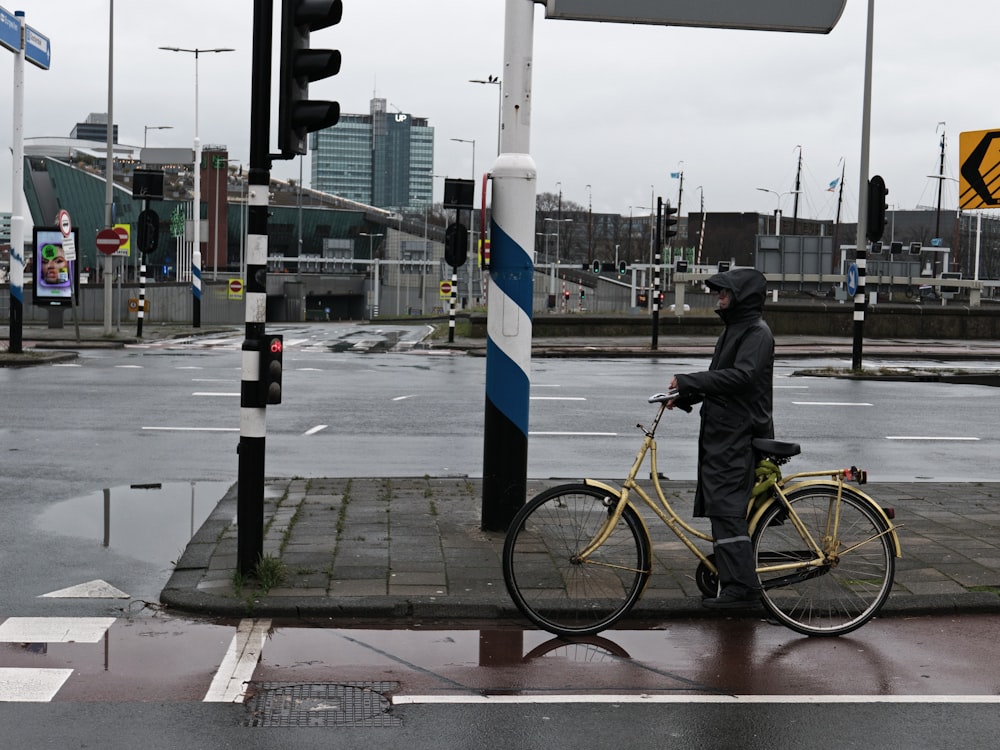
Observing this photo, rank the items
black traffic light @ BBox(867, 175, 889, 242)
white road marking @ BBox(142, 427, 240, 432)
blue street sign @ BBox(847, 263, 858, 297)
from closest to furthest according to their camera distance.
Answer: white road marking @ BBox(142, 427, 240, 432) < black traffic light @ BBox(867, 175, 889, 242) < blue street sign @ BBox(847, 263, 858, 297)

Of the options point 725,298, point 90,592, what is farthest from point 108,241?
point 725,298

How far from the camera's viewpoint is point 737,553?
6.36 metres

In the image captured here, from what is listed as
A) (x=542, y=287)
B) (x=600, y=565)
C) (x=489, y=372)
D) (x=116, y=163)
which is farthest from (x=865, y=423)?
(x=116, y=163)

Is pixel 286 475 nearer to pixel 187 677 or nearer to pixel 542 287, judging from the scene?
pixel 187 677

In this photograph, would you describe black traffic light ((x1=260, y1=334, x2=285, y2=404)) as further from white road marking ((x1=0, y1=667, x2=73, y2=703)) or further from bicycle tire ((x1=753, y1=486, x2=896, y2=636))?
bicycle tire ((x1=753, y1=486, x2=896, y2=636))

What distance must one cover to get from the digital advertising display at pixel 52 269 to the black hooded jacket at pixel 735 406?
89.9 feet

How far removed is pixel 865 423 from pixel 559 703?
11941mm

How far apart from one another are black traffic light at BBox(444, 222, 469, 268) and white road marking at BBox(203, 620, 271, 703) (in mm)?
18418

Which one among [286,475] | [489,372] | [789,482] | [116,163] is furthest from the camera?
[116,163]

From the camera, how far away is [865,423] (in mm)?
16203

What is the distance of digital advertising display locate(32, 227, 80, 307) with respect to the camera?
101 ft

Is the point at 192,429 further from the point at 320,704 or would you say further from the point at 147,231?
the point at 147,231

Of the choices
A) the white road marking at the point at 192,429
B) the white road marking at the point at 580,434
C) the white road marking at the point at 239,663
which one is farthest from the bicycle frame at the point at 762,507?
the white road marking at the point at 192,429

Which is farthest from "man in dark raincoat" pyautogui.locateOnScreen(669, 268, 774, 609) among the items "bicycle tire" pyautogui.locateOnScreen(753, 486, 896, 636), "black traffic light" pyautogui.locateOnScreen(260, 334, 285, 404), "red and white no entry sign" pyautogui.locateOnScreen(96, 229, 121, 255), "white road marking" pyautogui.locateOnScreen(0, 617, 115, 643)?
"red and white no entry sign" pyautogui.locateOnScreen(96, 229, 121, 255)
